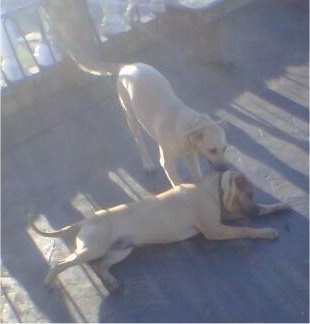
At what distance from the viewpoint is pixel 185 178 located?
5.13 m

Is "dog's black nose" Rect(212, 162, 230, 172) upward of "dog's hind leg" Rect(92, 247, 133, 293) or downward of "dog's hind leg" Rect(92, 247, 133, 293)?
upward

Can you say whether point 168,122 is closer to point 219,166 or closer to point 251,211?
point 219,166

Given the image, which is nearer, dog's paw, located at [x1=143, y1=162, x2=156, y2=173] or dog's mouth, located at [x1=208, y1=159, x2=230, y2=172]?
dog's mouth, located at [x1=208, y1=159, x2=230, y2=172]

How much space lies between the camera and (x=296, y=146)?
5293 mm

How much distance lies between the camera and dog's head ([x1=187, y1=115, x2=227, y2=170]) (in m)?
4.32

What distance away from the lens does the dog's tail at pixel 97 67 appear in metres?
5.53

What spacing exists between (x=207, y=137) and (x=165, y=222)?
0.65m

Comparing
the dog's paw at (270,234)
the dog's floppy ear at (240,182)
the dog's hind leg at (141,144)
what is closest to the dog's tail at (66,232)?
the dog's hind leg at (141,144)

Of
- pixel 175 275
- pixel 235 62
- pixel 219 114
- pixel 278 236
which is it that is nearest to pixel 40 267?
pixel 175 275

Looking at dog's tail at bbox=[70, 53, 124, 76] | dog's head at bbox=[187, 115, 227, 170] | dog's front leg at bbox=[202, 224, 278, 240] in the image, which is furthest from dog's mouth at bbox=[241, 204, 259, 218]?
dog's tail at bbox=[70, 53, 124, 76]

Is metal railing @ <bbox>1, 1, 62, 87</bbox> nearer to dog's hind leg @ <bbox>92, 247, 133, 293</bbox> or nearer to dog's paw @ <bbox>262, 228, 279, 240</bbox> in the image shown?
dog's hind leg @ <bbox>92, 247, 133, 293</bbox>

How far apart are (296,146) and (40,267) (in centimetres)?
229

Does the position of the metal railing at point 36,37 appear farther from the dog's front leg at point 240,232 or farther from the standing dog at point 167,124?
the dog's front leg at point 240,232

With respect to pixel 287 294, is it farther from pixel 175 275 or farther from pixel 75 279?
pixel 75 279
